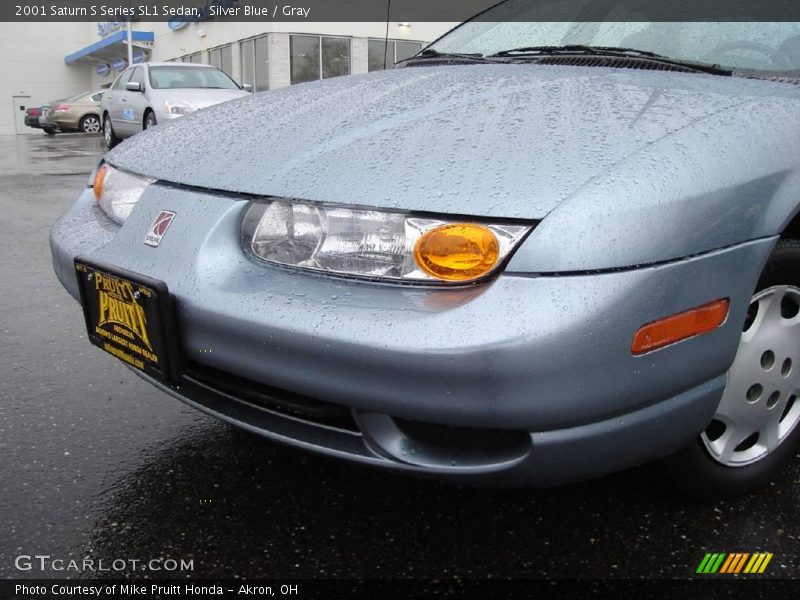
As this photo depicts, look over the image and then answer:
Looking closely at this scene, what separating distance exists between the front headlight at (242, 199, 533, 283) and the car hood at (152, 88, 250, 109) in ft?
29.3

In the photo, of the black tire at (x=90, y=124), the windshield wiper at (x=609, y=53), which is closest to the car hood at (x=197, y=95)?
the windshield wiper at (x=609, y=53)

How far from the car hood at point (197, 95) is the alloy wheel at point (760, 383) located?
9177 mm

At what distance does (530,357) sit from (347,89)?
1.22 m

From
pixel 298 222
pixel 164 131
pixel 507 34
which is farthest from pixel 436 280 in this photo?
pixel 507 34

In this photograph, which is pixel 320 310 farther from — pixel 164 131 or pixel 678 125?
pixel 164 131

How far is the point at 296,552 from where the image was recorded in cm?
165

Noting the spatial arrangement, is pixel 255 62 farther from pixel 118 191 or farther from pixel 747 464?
pixel 747 464

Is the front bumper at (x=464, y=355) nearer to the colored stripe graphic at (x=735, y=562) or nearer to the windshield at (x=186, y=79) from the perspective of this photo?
the colored stripe graphic at (x=735, y=562)

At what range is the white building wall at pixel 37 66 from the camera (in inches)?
1478

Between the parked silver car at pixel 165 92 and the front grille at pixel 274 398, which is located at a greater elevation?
the front grille at pixel 274 398

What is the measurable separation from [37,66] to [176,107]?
34164mm

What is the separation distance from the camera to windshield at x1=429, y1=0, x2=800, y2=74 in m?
2.05

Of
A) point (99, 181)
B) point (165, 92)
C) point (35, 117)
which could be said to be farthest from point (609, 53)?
point (35, 117)

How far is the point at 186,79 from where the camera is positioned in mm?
11039
